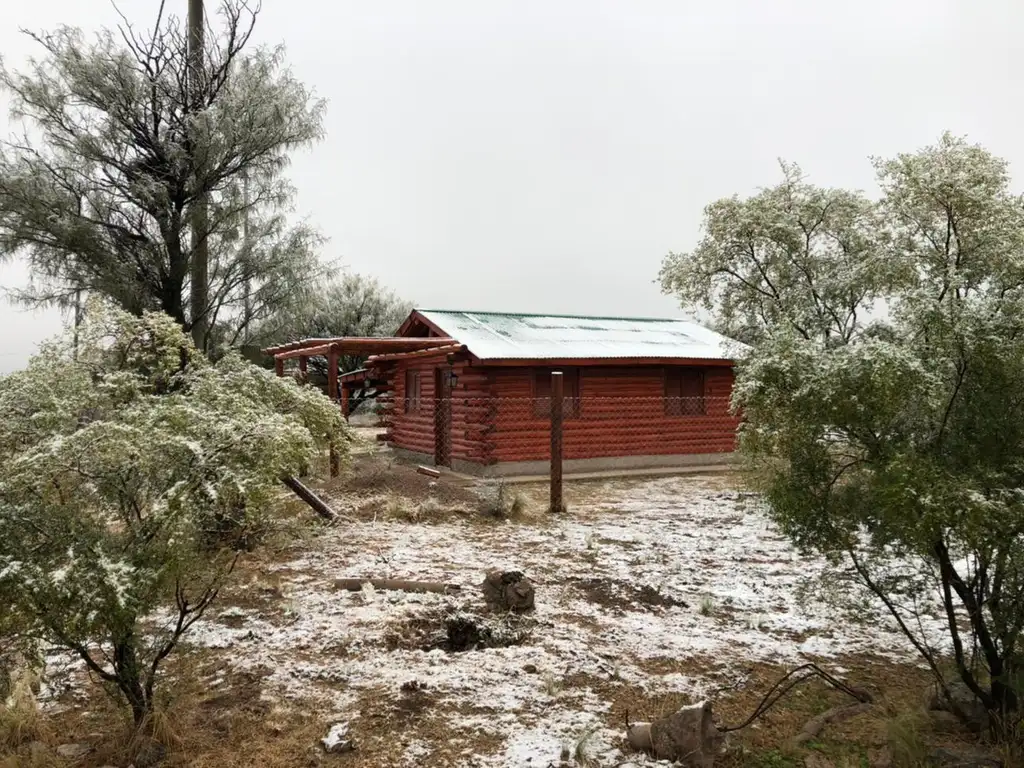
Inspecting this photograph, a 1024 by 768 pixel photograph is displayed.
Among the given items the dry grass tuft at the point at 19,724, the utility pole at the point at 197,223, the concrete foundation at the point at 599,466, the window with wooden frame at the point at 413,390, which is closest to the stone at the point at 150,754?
the dry grass tuft at the point at 19,724

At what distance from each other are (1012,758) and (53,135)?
19.7 meters

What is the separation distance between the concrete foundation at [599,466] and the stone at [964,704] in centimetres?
1063

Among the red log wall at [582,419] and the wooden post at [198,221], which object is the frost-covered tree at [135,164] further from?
the red log wall at [582,419]

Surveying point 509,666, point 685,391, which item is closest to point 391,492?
point 509,666

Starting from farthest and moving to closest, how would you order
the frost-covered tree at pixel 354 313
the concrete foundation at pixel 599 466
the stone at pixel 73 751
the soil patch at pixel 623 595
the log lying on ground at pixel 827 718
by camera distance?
1. the frost-covered tree at pixel 354 313
2. the concrete foundation at pixel 599 466
3. the soil patch at pixel 623 595
4. the log lying on ground at pixel 827 718
5. the stone at pixel 73 751

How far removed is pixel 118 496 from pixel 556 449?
24.1 feet

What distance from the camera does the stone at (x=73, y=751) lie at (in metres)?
3.46

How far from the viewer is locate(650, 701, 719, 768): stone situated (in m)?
3.32

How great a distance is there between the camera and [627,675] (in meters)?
4.42

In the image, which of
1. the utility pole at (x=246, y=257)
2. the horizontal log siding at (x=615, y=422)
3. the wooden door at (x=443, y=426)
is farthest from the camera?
the utility pole at (x=246, y=257)

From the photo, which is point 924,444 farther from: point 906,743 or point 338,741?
point 338,741

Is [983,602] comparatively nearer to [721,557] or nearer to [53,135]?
[721,557]

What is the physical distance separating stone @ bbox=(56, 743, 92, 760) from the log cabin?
1022cm

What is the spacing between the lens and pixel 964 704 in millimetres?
3645
